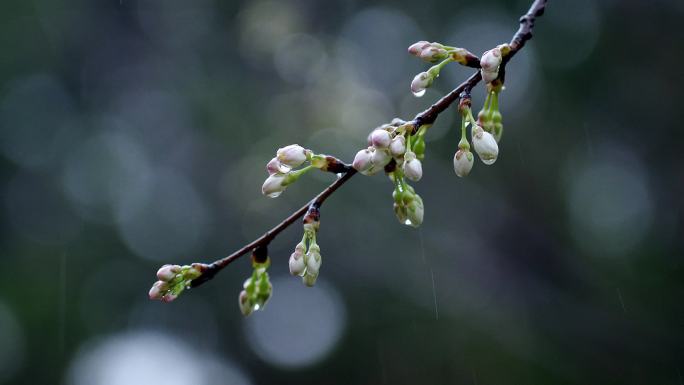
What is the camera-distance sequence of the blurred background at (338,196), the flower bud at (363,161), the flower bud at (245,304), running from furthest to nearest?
the blurred background at (338,196) < the flower bud at (245,304) < the flower bud at (363,161)

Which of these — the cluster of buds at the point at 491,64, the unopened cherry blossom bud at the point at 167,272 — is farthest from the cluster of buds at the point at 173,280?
the cluster of buds at the point at 491,64

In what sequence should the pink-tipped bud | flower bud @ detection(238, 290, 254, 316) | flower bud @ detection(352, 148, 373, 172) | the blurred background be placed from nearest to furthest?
flower bud @ detection(352, 148, 373, 172)
the pink-tipped bud
flower bud @ detection(238, 290, 254, 316)
the blurred background

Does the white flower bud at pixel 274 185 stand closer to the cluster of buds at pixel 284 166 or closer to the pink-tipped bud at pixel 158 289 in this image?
the cluster of buds at pixel 284 166

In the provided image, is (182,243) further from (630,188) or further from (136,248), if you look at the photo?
(630,188)

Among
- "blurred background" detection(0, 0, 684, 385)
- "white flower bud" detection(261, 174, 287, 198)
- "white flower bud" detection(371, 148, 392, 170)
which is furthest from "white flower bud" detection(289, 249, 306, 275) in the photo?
"blurred background" detection(0, 0, 684, 385)

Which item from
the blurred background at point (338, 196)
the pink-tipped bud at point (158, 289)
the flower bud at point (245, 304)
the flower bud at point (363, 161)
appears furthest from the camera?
the blurred background at point (338, 196)

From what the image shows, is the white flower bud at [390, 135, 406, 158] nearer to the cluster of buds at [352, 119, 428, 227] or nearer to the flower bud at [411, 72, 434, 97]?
the cluster of buds at [352, 119, 428, 227]

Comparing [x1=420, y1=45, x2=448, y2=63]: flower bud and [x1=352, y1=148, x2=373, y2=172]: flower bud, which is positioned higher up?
[x1=420, y1=45, x2=448, y2=63]: flower bud

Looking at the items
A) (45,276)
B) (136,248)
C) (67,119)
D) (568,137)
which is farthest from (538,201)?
(67,119)
